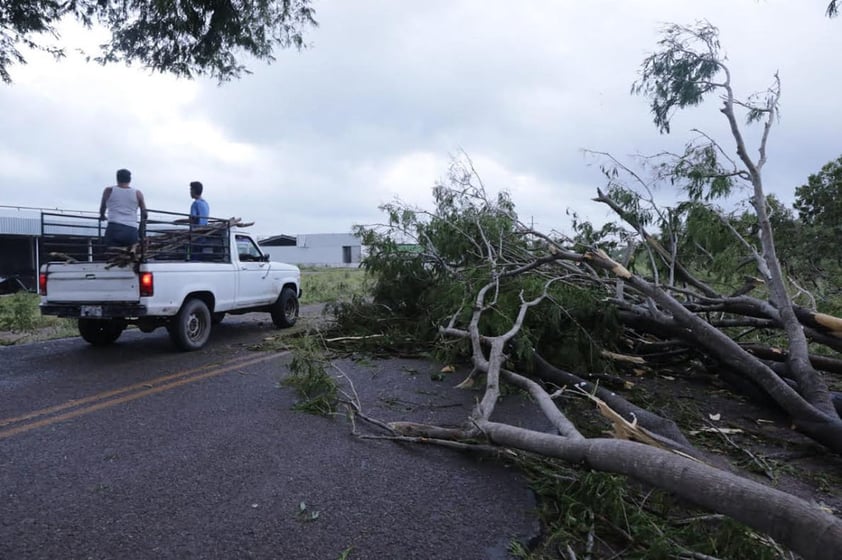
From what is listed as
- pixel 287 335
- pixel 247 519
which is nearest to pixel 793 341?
pixel 247 519

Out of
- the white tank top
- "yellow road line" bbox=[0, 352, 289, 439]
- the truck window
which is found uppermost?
the white tank top

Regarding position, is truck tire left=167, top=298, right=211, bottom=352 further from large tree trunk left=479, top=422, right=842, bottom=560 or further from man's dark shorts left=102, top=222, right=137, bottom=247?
large tree trunk left=479, top=422, right=842, bottom=560

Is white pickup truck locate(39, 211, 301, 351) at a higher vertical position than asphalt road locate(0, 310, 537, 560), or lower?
higher

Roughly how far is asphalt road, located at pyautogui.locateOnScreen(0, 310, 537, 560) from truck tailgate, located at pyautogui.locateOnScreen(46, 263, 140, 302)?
1.44 m

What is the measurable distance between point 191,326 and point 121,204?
1949 millimetres

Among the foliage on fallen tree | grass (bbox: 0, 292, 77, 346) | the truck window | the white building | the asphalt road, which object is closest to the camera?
the asphalt road

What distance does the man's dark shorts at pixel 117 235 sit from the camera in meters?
7.88

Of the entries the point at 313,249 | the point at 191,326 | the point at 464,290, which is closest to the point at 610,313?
the point at 464,290

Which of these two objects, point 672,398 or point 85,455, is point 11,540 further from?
point 672,398

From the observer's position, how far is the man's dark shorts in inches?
310

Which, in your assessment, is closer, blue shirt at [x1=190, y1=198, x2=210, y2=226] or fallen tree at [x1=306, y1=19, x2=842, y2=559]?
fallen tree at [x1=306, y1=19, x2=842, y2=559]

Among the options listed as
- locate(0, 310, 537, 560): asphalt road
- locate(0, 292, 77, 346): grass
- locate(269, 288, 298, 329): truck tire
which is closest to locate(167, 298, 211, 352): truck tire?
locate(0, 310, 537, 560): asphalt road

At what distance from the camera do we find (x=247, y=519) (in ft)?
10.1

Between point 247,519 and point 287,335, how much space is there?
630 cm
